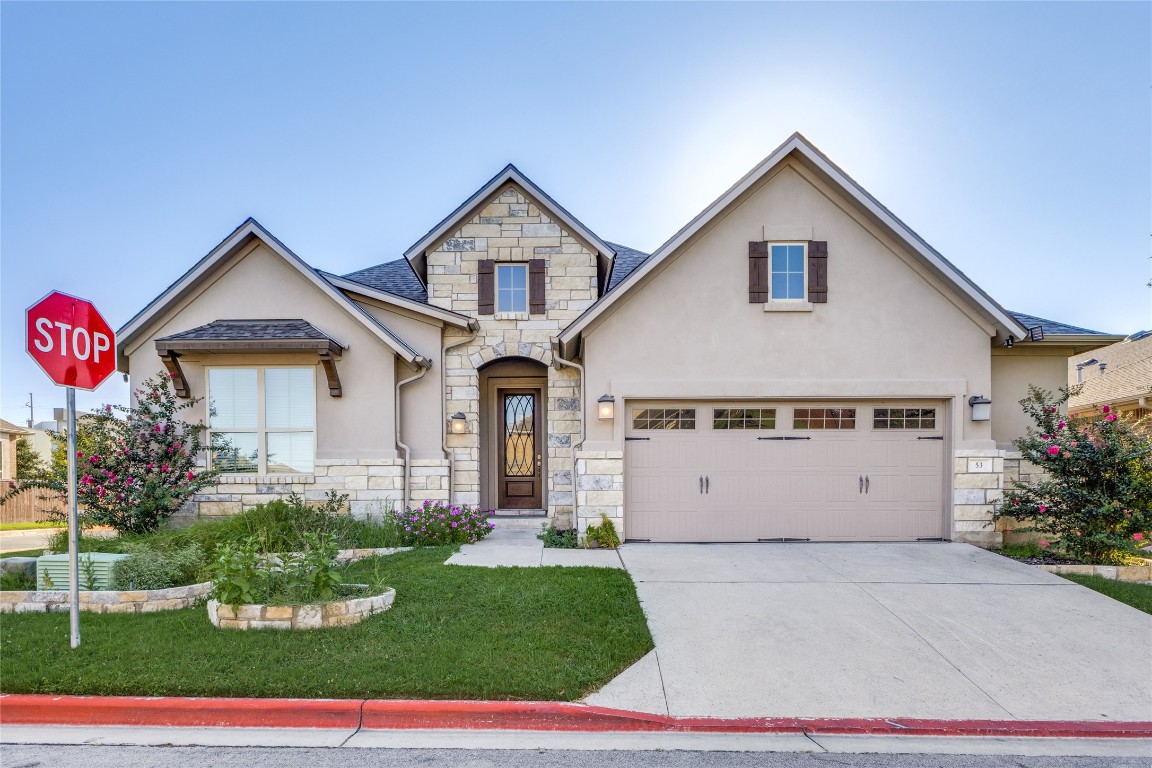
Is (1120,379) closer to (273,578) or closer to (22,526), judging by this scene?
(273,578)

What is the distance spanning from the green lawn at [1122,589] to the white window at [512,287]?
9.00 m

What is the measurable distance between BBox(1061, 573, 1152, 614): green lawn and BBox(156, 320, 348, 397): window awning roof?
35.6 ft

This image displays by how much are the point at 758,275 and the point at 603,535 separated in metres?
4.77

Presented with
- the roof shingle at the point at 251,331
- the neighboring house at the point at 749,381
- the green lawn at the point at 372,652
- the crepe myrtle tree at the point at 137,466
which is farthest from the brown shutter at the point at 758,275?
the crepe myrtle tree at the point at 137,466

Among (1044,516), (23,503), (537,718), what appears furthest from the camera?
(23,503)

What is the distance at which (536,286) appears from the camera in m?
10.2

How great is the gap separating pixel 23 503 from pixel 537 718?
19681mm

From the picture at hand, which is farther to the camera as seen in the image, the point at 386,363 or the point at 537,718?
the point at 386,363

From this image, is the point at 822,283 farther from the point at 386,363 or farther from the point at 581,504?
the point at 386,363

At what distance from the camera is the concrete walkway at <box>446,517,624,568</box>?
7.29 m

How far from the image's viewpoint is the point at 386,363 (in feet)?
30.6

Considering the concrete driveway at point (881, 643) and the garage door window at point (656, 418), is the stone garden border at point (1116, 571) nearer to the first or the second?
the concrete driveway at point (881, 643)

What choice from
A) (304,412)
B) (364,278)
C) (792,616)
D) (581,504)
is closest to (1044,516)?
(792,616)

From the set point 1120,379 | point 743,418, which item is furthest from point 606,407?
point 1120,379
